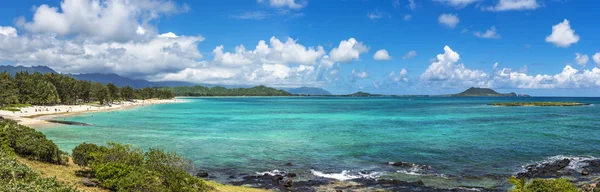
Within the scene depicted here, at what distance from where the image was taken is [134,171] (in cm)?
2058

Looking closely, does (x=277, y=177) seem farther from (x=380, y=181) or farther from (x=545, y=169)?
(x=545, y=169)

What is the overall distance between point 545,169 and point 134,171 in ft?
119

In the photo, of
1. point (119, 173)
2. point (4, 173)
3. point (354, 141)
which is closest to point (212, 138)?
point (354, 141)

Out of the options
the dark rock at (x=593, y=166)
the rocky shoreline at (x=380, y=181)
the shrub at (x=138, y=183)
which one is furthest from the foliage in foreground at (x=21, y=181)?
the dark rock at (x=593, y=166)

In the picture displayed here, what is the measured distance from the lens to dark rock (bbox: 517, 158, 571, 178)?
3494 cm

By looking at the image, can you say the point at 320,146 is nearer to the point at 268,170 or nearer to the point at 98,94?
the point at 268,170

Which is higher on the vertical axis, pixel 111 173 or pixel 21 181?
pixel 21 181

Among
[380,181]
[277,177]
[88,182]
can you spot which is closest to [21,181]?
[88,182]

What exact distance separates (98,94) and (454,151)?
153 metres

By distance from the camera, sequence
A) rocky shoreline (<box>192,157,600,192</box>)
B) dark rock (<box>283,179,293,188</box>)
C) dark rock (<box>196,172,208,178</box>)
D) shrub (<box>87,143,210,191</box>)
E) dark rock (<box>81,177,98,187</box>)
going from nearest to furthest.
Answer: shrub (<box>87,143,210,191</box>), dark rock (<box>81,177,98,187</box>), rocky shoreline (<box>192,157,600,192</box>), dark rock (<box>283,179,293,188</box>), dark rock (<box>196,172,208,178</box>)

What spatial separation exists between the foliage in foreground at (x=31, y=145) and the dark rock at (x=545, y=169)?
37.3 metres

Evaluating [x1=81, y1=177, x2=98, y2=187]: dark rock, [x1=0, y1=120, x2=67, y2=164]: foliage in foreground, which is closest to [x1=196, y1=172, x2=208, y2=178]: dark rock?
[x1=0, y1=120, x2=67, y2=164]: foliage in foreground

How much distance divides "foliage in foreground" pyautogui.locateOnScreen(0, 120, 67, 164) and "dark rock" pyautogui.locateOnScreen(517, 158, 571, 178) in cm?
3725

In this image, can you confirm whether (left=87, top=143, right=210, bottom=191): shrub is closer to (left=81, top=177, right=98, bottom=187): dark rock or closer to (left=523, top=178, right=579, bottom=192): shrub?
(left=81, top=177, right=98, bottom=187): dark rock
